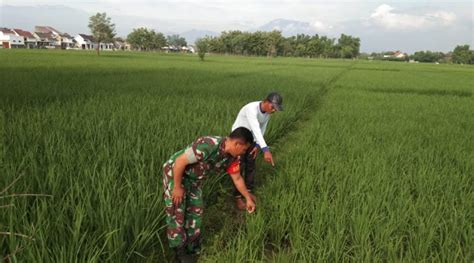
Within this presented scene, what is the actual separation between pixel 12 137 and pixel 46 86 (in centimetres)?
497

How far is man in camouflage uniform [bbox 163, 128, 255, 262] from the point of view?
205 cm

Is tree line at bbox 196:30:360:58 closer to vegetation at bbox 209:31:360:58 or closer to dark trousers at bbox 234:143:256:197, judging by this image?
vegetation at bbox 209:31:360:58

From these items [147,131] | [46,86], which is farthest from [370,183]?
[46,86]

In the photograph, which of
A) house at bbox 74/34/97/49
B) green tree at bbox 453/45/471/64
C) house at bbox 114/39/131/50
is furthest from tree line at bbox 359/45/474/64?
house at bbox 74/34/97/49

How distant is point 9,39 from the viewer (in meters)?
64.1

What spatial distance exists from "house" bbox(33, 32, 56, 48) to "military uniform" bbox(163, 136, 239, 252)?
82761 mm

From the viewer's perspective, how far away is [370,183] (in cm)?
329

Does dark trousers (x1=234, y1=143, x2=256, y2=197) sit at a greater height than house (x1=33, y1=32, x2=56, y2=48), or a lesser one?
lesser

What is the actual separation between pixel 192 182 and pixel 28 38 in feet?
266

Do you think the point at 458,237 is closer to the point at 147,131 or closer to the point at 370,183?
the point at 370,183

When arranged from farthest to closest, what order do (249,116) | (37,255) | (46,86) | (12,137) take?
1. (46,86)
2. (12,137)
3. (249,116)
4. (37,255)

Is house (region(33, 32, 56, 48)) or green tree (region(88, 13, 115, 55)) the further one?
house (region(33, 32, 56, 48))

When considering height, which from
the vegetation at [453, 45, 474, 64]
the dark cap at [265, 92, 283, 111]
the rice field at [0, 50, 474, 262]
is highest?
the vegetation at [453, 45, 474, 64]

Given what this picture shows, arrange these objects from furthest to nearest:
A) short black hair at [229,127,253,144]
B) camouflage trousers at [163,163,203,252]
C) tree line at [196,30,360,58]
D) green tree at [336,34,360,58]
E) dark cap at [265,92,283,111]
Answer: green tree at [336,34,360,58]
tree line at [196,30,360,58]
dark cap at [265,92,283,111]
camouflage trousers at [163,163,203,252]
short black hair at [229,127,253,144]
